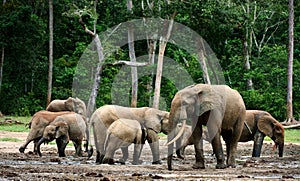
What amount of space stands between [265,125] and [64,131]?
18.2 feet

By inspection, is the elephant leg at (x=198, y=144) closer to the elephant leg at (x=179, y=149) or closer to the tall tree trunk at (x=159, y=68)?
the elephant leg at (x=179, y=149)

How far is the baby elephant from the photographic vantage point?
16.1m

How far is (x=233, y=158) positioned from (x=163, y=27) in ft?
70.6

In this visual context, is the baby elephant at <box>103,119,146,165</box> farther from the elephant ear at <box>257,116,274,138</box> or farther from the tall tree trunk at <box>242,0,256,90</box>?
the tall tree trunk at <box>242,0,256,90</box>

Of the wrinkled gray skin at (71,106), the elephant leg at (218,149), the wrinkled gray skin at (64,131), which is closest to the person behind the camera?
the elephant leg at (218,149)

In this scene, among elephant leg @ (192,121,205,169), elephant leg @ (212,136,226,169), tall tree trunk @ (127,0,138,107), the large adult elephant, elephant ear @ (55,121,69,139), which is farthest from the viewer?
tall tree trunk @ (127,0,138,107)

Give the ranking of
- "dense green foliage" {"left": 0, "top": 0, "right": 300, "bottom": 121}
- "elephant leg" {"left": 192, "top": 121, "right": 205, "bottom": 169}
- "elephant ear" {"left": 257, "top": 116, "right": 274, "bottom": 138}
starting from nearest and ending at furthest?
"elephant leg" {"left": 192, "top": 121, "right": 205, "bottom": 169}
"elephant ear" {"left": 257, "top": 116, "right": 274, "bottom": 138}
"dense green foliage" {"left": 0, "top": 0, "right": 300, "bottom": 121}

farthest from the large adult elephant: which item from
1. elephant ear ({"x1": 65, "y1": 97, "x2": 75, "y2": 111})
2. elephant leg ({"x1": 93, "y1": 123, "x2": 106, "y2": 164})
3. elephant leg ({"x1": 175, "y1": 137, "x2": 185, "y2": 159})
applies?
elephant ear ({"x1": 65, "y1": 97, "x2": 75, "y2": 111})

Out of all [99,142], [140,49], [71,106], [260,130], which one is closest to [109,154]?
[99,142]

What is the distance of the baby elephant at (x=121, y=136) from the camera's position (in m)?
16.1

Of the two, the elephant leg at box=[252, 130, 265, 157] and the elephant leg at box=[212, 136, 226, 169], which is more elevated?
the elephant leg at box=[212, 136, 226, 169]

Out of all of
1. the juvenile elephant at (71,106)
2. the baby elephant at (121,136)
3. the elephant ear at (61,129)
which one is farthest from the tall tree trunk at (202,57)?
the baby elephant at (121,136)

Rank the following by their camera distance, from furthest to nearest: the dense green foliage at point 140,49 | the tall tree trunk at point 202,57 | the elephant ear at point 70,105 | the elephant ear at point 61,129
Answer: the dense green foliage at point 140,49
the tall tree trunk at point 202,57
the elephant ear at point 70,105
the elephant ear at point 61,129

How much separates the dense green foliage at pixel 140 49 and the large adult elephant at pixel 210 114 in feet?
66.6
